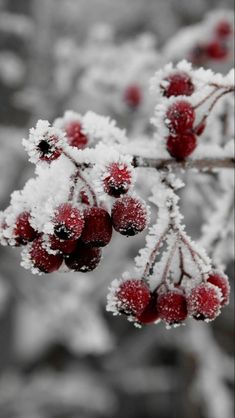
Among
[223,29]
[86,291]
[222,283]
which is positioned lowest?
[222,283]

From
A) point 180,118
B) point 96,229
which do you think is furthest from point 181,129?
point 96,229

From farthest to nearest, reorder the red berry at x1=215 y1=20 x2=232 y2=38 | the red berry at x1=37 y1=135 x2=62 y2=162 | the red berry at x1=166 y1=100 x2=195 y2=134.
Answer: the red berry at x1=215 y1=20 x2=232 y2=38 → the red berry at x1=166 y1=100 x2=195 y2=134 → the red berry at x1=37 y1=135 x2=62 y2=162

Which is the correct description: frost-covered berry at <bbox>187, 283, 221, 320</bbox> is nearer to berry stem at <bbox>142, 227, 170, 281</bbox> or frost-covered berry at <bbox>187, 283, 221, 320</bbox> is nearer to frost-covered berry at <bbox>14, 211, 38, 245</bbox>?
berry stem at <bbox>142, 227, 170, 281</bbox>

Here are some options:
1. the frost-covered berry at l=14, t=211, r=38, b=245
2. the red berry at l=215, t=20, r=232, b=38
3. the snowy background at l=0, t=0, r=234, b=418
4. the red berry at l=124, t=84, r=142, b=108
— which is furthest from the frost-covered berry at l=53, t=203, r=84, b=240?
the red berry at l=215, t=20, r=232, b=38

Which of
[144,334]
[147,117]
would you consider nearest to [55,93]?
[147,117]

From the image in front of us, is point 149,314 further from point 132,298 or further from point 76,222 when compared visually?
point 76,222

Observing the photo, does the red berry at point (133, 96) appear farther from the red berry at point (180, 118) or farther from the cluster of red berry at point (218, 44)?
the red berry at point (180, 118)

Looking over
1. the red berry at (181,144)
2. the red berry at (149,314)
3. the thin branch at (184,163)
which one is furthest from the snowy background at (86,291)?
the red berry at (149,314)
